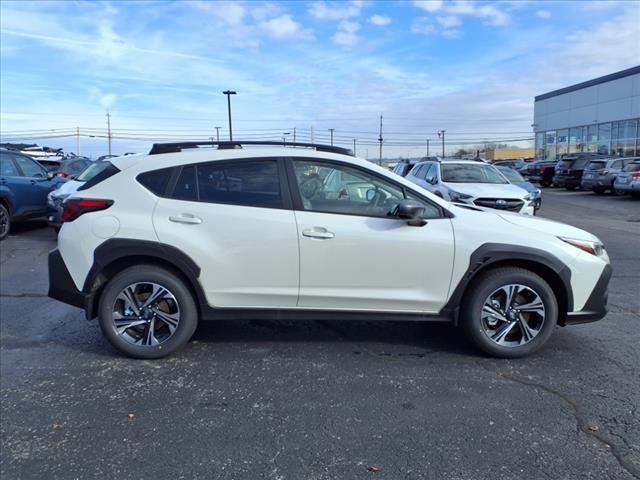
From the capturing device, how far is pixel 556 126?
2046 inches

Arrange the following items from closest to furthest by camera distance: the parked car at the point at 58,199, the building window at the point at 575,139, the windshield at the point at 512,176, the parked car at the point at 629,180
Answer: the parked car at the point at 58,199 < the windshield at the point at 512,176 < the parked car at the point at 629,180 < the building window at the point at 575,139

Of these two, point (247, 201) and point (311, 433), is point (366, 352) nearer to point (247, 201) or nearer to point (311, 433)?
point (311, 433)

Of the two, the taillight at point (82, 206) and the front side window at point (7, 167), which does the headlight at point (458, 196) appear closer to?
the taillight at point (82, 206)

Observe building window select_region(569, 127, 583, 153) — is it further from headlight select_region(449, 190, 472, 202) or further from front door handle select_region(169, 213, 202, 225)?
front door handle select_region(169, 213, 202, 225)

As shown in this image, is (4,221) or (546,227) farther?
(4,221)

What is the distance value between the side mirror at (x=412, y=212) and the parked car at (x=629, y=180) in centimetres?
1943

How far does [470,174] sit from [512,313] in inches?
319

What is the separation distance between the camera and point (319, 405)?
11.5 ft

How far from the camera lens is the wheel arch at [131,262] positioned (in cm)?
407

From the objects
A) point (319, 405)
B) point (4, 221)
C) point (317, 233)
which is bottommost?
point (319, 405)

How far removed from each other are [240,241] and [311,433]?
1.61 meters

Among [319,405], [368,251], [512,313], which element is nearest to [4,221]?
[368,251]

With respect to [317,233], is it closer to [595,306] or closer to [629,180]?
[595,306]

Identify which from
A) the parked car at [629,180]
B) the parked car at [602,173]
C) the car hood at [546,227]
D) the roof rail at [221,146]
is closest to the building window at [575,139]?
the parked car at [602,173]
